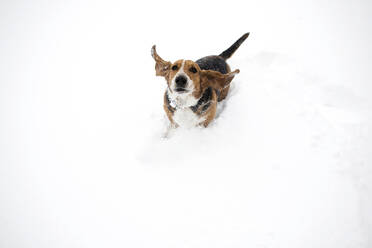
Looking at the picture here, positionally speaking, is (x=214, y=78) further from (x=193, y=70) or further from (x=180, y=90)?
(x=180, y=90)

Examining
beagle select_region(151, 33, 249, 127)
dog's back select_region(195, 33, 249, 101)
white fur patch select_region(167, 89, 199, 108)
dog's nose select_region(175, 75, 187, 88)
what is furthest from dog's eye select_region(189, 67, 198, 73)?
dog's back select_region(195, 33, 249, 101)

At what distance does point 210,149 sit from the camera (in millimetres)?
2242

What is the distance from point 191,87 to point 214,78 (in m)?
0.25

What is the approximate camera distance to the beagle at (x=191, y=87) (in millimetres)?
1814

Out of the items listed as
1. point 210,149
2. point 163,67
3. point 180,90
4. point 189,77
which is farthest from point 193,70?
point 210,149

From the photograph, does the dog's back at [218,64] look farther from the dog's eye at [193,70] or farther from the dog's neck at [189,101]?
the dog's eye at [193,70]

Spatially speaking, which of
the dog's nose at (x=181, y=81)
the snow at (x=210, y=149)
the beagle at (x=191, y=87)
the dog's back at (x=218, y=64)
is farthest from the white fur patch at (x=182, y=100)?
the dog's back at (x=218, y=64)

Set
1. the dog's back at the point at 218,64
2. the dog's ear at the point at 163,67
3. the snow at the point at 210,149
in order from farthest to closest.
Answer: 1. the dog's back at the point at 218,64
2. the dog's ear at the point at 163,67
3. the snow at the point at 210,149

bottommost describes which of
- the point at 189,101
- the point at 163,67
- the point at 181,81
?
the point at 189,101

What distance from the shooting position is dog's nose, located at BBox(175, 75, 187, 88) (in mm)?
1765

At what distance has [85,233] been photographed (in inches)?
71.6

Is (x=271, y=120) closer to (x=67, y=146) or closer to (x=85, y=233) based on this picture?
(x=85, y=233)

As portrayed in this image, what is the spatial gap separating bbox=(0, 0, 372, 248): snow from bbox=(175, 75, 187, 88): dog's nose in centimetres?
80

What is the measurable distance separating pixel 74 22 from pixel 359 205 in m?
7.55
